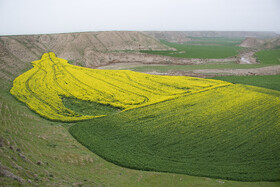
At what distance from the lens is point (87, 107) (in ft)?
79.6

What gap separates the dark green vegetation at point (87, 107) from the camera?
2294cm

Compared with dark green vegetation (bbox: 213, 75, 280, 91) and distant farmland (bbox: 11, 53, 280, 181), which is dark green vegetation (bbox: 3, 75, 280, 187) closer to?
distant farmland (bbox: 11, 53, 280, 181)

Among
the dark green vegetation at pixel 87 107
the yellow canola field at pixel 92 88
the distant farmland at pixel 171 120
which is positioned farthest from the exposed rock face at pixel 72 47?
the dark green vegetation at pixel 87 107

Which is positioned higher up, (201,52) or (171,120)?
(201,52)

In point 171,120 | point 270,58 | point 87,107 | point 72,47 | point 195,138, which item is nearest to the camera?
point 195,138

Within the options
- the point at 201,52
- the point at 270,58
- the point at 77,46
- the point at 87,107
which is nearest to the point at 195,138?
the point at 87,107

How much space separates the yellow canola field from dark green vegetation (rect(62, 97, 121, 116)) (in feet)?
2.30

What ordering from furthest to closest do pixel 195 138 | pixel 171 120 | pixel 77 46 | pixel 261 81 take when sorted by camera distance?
pixel 77 46 → pixel 261 81 → pixel 171 120 → pixel 195 138

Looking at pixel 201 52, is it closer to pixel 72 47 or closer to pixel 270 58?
pixel 270 58

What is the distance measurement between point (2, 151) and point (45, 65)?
3706 centimetres

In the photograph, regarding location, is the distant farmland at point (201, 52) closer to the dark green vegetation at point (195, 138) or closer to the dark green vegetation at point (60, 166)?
the dark green vegetation at point (195, 138)

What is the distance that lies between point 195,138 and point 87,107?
1347 cm

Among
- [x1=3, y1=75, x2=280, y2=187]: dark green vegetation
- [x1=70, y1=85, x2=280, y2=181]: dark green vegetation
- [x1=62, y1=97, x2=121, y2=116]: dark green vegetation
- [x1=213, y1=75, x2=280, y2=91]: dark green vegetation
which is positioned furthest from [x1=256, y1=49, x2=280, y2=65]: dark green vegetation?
[x1=3, y1=75, x2=280, y2=187]: dark green vegetation

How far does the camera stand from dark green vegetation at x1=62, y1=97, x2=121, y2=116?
75.3 feet
